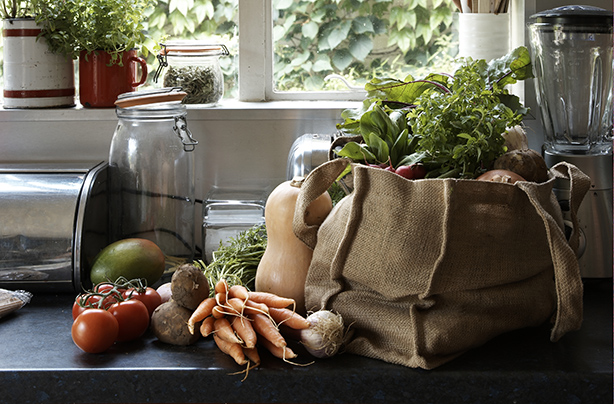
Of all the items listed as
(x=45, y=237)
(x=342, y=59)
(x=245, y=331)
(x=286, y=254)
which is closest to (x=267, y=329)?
(x=245, y=331)

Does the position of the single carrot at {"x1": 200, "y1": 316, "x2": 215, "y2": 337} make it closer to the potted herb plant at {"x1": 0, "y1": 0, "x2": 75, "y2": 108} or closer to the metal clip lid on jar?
the metal clip lid on jar

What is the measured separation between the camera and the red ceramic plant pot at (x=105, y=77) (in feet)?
5.11

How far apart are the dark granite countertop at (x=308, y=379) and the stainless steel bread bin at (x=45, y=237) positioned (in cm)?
28

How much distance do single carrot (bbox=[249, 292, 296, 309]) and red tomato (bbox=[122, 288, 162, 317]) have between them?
7.0 inches

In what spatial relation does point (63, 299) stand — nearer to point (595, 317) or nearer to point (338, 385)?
point (338, 385)

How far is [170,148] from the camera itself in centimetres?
143

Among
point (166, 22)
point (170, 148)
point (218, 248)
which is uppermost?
point (166, 22)

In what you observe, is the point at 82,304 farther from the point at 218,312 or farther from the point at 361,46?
the point at 361,46

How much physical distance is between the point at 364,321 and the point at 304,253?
0.19 meters

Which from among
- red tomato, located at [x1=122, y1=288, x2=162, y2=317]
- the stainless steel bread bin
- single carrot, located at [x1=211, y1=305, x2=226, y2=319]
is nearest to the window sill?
the stainless steel bread bin

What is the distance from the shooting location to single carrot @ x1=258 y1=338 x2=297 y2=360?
0.99m

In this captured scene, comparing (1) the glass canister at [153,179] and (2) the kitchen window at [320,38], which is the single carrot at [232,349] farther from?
(2) the kitchen window at [320,38]

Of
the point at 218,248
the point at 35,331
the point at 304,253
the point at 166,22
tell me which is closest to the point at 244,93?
the point at 166,22

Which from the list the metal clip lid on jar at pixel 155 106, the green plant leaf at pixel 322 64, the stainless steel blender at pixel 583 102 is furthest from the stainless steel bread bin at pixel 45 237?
the stainless steel blender at pixel 583 102
